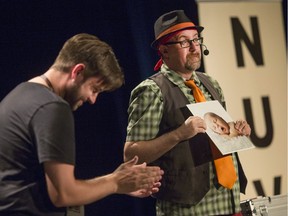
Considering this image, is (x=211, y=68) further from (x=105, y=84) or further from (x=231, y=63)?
(x=105, y=84)

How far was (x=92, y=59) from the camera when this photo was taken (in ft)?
4.14

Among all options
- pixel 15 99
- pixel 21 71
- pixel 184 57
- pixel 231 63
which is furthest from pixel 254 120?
pixel 15 99

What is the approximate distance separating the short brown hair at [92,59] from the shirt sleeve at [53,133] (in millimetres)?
162

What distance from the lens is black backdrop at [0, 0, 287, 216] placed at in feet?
7.22

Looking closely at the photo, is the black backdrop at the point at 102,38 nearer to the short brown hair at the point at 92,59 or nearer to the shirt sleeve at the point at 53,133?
the short brown hair at the point at 92,59

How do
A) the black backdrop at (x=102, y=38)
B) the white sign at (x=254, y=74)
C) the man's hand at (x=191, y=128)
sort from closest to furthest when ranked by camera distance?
the man's hand at (x=191, y=128), the black backdrop at (x=102, y=38), the white sign at (x=254, y=74)

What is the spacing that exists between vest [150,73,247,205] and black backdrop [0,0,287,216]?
0.68m

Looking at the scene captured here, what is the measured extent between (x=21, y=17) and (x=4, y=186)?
1261 millimetres

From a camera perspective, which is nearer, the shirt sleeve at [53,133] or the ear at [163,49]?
the shirt sleeve at [53,133]

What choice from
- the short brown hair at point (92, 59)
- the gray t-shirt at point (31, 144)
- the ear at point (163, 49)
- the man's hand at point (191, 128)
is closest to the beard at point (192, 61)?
the ear at point (163, 49)

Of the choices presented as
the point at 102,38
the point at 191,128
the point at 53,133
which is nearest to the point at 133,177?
the point at 53,133

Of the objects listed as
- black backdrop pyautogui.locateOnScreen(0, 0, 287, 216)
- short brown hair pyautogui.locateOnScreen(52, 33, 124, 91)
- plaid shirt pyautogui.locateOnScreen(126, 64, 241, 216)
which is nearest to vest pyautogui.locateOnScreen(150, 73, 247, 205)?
plaid shirt pyautogui.locateOnScreen(126, 64, 241, 216)

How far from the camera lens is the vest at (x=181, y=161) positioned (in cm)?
165

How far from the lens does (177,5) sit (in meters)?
2.57
